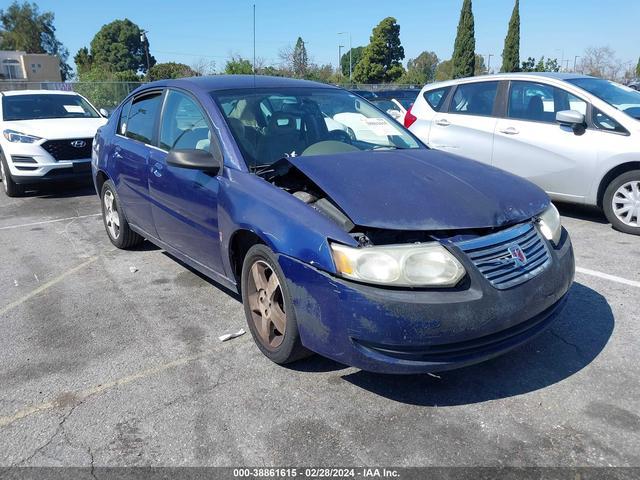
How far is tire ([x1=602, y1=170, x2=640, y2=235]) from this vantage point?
5.63 meters

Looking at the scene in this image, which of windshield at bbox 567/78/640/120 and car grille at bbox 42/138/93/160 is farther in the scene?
car grille at bbox 42/138/93/160

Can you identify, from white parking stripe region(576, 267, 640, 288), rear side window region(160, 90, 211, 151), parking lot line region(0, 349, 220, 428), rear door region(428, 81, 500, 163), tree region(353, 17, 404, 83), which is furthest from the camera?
tree region(353, 17, 404, 83)

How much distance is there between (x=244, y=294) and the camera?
3.39 meters

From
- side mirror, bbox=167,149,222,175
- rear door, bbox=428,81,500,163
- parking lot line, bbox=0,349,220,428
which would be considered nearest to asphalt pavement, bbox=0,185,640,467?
parking lot line, bbox=0,349,220,428

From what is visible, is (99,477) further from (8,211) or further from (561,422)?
(8,211)

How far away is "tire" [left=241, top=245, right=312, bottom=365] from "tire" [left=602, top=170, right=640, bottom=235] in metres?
4.35

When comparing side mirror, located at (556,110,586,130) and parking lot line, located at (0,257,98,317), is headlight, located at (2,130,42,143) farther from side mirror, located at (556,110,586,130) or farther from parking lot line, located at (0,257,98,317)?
side mirror, located at (556,110,586,130)

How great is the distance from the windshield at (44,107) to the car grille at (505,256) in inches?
350

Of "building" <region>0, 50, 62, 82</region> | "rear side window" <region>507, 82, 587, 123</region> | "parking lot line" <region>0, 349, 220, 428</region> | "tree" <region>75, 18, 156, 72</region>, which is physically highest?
"tree" <region>75, 18, 156, 72</region>

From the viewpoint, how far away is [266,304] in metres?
3.21

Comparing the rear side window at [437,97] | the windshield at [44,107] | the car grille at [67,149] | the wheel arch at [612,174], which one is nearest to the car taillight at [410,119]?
the rear side window at [437,97]

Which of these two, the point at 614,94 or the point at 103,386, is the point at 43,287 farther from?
the point at 614,94

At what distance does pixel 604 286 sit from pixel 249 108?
311 centimetres

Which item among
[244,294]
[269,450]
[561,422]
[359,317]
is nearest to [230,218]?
[244,294]
